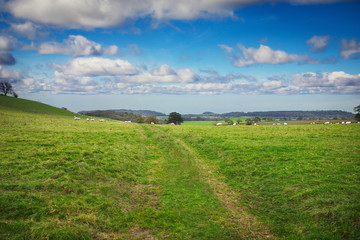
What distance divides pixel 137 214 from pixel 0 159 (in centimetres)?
1059

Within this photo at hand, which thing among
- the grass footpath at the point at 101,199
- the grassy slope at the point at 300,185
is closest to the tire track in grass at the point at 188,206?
the grass footpath at the point at 101,199

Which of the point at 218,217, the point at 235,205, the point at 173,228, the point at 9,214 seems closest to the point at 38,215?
the point at 9,214

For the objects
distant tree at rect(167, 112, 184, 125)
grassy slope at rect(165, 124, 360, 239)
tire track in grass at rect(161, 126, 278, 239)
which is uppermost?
distant tree at rect(167, 112, 184, 125)

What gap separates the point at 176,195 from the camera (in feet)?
34.2

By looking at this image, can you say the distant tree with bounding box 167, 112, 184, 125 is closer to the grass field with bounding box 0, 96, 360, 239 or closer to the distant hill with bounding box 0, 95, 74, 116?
the distant hill with bounding box 0, 95, 74, 116


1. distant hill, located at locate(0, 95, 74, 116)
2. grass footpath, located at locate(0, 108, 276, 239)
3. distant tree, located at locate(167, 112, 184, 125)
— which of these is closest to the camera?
grass footpath, located at locate(0, 108, 276, 239)

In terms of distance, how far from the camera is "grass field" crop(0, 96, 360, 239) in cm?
733

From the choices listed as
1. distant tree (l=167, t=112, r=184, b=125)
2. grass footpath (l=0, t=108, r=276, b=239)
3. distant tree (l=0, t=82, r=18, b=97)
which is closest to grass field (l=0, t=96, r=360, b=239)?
grass footpath (l=0, t=108, r=276, b=239)

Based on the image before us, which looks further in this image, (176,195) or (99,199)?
(176,195)

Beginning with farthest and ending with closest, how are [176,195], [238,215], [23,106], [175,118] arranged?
[175,118]
[23,106]
[176,195]
[238,215]

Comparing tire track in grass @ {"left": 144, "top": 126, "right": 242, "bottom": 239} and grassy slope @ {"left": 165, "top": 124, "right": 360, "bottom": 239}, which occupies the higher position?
grassy slope @ {"left": 165, "top": 124, "right": 360, "bottom": 239}

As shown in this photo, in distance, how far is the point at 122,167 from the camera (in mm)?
14008

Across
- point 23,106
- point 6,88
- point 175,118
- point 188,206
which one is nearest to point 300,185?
point 188,206

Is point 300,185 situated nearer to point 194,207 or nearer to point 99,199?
point 194,207
